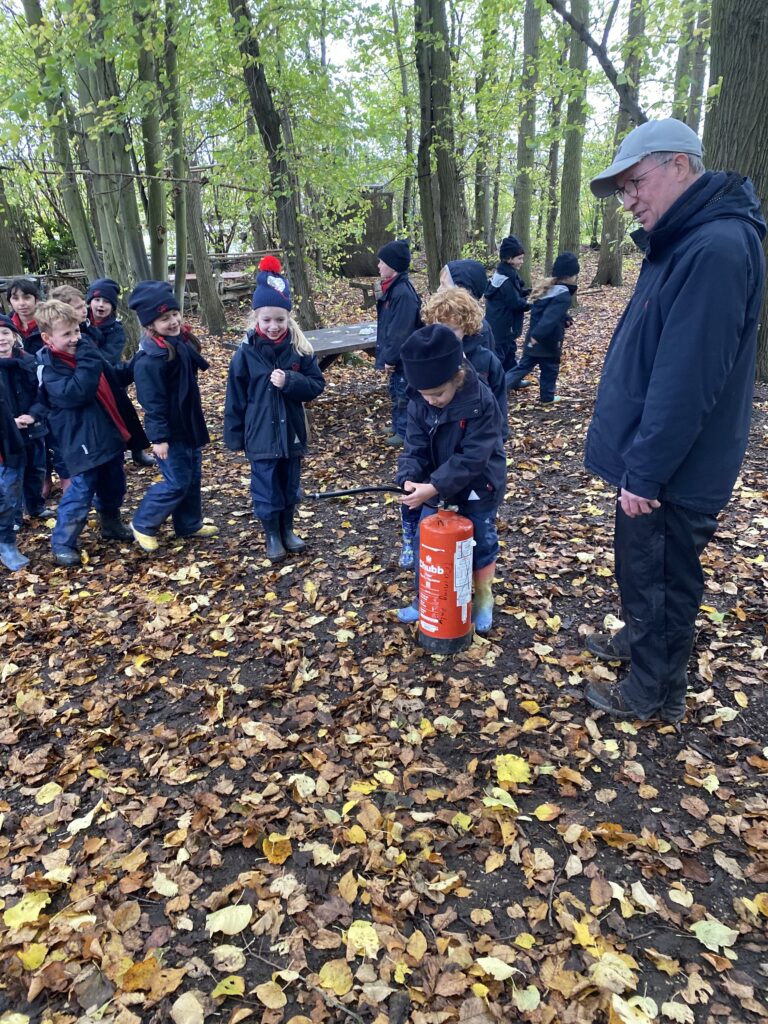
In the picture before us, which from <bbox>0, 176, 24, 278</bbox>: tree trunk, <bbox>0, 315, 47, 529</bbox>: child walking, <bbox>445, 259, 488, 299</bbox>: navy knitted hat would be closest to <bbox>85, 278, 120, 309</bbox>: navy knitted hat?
<bbox>0, 315, 47, 529</bbox>: child walking

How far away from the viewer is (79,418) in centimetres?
505

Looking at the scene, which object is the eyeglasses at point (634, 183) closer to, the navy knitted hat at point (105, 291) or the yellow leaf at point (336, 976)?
the yellow leaf at point (336, 976)

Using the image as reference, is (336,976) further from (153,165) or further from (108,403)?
(153,165)

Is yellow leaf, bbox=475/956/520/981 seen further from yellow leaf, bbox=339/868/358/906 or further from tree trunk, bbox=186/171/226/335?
tree trunk, bbox=186/171/226/335

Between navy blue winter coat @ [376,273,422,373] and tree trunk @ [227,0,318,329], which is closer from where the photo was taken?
navy blue winter coat @ [376,273,422,373]

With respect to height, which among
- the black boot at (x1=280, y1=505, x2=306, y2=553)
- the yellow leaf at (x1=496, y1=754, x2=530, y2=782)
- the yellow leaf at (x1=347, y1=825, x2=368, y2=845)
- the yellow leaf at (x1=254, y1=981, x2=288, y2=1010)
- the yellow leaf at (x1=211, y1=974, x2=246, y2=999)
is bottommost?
the yellow leaf at (x1=347, y1=825, x2=368, y2=845)

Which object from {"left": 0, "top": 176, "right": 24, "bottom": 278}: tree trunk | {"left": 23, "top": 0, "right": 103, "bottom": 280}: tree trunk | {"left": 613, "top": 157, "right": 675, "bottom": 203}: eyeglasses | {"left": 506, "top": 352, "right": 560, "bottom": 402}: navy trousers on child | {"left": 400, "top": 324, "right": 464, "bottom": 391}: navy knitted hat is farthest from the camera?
{"left": 0, "top": 176, "right": 24, "bottom": 278}: tree trunk

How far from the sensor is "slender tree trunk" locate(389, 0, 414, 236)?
32.7 feet

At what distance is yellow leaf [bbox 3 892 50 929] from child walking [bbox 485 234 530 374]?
23.6 ft

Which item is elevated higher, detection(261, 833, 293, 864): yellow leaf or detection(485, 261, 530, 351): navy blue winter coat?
detection(485, 261, 530, 351): navy blue winter coat

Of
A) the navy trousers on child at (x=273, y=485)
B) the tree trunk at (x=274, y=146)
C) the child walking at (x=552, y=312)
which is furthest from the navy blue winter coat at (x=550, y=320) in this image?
the navy trousers on child at (x=273, y=485)

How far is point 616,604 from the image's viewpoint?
4172 mm

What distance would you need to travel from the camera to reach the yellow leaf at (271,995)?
2090mm

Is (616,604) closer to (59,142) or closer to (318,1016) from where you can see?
(318,1016)
